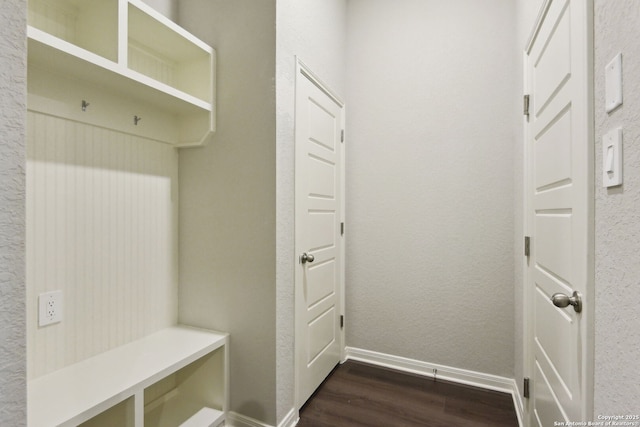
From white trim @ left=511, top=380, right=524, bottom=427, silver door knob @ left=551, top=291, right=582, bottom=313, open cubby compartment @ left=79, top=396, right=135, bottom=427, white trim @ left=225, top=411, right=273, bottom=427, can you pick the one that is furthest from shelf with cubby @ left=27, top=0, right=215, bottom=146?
white trim @ left=511, top=380, right=524, bottom=427

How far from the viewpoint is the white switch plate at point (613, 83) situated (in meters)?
0.68

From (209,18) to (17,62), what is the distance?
1.30 m

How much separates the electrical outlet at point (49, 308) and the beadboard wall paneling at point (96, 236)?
0.02 meters

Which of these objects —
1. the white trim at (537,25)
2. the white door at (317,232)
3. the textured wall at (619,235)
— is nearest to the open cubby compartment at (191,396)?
the white door at (317,232)

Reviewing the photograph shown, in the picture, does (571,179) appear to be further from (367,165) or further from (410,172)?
(367,165)

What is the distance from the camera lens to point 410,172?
7.64ft

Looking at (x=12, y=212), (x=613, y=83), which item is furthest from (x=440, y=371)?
(x=12, y=212)

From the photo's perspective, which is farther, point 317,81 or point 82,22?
point 317,81

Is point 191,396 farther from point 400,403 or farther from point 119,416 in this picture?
point 400,403

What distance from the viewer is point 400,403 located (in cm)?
194

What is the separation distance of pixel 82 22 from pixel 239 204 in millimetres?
1027

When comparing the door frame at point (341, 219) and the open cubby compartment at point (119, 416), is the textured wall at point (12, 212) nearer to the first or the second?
the open cubby compartment at point (119, 416)

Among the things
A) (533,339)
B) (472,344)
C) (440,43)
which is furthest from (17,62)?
(472,344)

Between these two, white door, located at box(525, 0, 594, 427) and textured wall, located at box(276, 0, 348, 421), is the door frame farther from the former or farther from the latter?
white door, located at box(525, 0, 594, 427)
